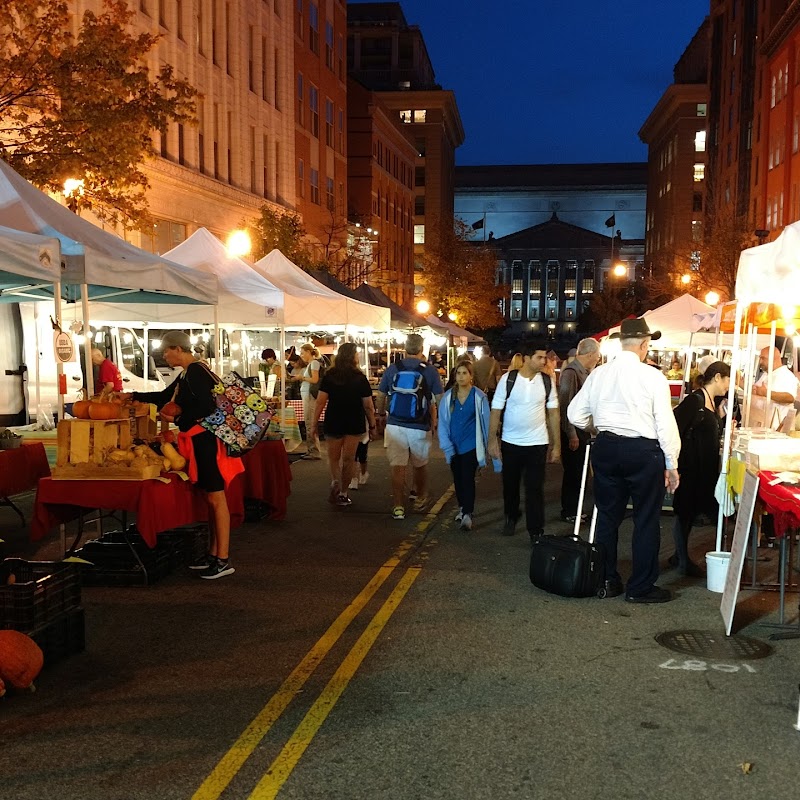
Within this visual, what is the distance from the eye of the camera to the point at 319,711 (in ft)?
15.5

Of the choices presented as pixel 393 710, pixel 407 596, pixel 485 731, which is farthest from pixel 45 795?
pixel 407 596

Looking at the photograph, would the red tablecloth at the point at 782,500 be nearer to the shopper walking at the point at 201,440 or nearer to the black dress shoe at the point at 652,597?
the black dress shoe at the point at 652,597

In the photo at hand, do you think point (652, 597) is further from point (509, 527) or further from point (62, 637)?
point (62, 637)

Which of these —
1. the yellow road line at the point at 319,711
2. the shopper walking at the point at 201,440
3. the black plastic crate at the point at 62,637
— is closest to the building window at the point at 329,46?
the shopper walking at the point at 201,440

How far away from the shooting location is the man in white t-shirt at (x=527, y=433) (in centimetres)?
903

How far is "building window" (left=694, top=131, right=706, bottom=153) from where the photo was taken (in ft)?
298

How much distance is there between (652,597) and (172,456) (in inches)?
153

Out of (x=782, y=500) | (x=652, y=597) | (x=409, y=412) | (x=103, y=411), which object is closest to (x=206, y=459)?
(x=103, y=411)

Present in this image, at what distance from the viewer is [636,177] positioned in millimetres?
155625

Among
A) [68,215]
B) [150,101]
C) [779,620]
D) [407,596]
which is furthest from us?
[150,101]

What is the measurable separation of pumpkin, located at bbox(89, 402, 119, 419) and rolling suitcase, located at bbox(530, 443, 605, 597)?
3.57m

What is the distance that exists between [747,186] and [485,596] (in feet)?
190

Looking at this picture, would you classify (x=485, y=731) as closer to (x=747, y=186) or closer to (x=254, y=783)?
(x=254, y=783)

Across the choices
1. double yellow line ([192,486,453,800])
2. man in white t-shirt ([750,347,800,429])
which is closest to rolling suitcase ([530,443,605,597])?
double yellow line ([192,486,453,800])
